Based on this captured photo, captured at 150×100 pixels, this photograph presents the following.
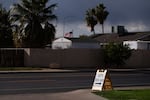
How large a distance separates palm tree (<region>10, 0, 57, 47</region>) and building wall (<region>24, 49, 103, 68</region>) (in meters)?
7.17

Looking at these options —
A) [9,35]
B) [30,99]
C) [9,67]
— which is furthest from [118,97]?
[9,35]

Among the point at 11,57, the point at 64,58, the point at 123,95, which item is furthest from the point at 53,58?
the point at 123,95

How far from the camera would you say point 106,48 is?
4488cm

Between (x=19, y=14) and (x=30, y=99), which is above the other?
(x=19, y=14)

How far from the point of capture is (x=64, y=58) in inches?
1698

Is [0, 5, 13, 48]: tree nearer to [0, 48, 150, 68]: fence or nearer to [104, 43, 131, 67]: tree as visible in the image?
[0, 48, 150, 68]: fence

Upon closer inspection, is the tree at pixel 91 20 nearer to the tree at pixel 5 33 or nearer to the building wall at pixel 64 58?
the tree at pixel 5 33

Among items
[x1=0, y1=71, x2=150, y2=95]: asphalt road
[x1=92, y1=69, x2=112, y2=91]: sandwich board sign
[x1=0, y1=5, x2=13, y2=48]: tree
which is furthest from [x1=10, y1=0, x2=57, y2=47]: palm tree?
[x1=92, y1=69, x2=112, y2=91]: sandwich board sign

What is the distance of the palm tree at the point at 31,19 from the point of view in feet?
161

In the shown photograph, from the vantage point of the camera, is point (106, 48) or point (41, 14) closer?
point (106, 48)

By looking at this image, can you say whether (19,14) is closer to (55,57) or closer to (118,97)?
(55,57)

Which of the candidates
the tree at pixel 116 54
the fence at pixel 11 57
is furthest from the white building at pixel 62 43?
the fence at pixel 11 57

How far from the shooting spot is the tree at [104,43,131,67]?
1726 inches

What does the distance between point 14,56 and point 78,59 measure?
6.42 m
